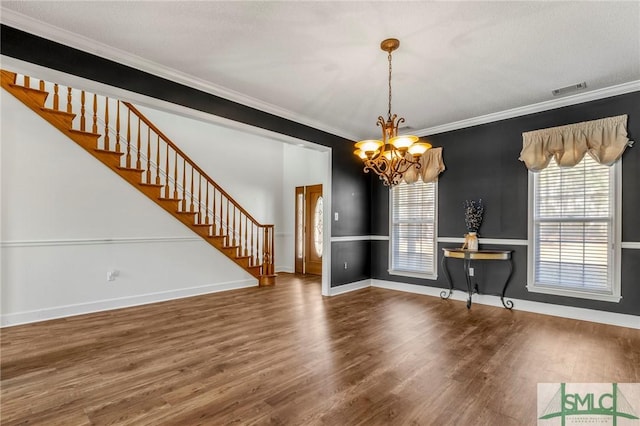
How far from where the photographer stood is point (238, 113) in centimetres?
406

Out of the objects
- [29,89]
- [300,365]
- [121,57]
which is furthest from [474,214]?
[29,89]

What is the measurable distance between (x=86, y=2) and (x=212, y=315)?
11.3ft

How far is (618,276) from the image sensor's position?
3703 millimetres

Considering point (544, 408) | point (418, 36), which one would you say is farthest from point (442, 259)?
point (418, 36)

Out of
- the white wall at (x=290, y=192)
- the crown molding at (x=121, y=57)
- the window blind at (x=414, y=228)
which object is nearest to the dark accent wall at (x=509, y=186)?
the window blind at (x=414, y=228)

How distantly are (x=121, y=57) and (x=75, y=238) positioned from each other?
2.54 meters

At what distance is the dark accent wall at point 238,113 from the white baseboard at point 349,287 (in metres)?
0.08

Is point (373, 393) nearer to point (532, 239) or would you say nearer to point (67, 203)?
point (532, 239)

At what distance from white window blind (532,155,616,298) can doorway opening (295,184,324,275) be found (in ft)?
14.4

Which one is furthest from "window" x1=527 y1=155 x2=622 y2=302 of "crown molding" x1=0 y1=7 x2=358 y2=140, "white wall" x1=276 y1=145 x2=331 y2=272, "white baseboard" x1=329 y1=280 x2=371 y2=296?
"white wall" x1=276 y1=145 x2=331 y2=272

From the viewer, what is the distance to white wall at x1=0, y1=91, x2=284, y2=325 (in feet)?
12.5

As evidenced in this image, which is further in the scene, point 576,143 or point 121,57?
point 576,143

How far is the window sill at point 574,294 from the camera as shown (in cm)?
374

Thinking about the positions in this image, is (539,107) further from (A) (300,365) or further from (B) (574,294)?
(A) (300,365)
